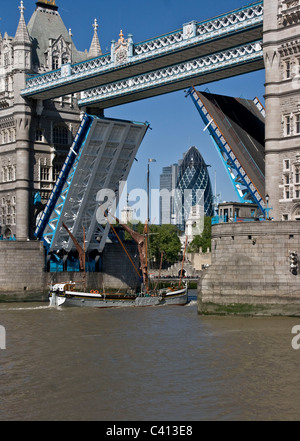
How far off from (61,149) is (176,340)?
3275cm

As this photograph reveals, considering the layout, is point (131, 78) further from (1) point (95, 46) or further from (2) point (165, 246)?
(2) point (165, 246)

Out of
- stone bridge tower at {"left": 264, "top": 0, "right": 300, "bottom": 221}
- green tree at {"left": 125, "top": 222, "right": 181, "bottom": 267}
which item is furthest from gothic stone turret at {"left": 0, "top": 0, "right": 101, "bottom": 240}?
green tree at {"left": 125, "top": 222, "right": 181, "bottom": 267}

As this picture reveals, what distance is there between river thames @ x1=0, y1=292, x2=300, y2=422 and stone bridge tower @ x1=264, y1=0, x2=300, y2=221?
672 centimetres

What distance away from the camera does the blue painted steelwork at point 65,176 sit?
52875 millimetres

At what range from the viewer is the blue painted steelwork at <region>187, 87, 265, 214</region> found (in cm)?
4328

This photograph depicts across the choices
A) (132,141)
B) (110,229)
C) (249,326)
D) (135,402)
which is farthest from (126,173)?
(135,402)

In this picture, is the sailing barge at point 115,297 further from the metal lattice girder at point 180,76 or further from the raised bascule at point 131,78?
the metal lattice girder at point 180,76

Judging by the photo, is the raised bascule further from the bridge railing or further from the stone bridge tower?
the stone bridge tower

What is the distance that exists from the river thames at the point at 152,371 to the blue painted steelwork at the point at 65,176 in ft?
51.4
